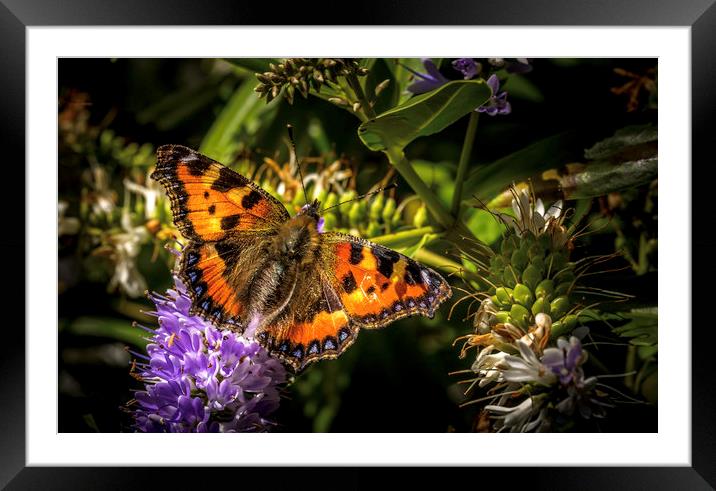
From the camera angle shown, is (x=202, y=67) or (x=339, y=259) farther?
(x=202, y=67)

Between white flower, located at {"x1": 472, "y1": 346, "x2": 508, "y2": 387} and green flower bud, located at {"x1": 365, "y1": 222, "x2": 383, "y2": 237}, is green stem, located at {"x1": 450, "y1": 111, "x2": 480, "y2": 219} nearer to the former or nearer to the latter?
green flower bud, located at {"x1": 365, "y1": 222, "x2": 383, "y2": 237}

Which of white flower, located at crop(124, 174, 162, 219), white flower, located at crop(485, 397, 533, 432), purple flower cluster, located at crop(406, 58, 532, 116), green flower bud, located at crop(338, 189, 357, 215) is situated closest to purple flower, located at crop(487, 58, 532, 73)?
purple flower cluster, located at crop(406, 58, 532, 116)

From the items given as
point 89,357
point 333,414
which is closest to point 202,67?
point 89,357

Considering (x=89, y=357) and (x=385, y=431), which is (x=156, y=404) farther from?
(x=385, y=431)

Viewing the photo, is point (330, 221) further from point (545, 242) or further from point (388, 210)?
point (545, 242)

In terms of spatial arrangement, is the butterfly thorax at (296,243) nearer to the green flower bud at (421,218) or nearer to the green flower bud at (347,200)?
the green flower bud at (347,200)
